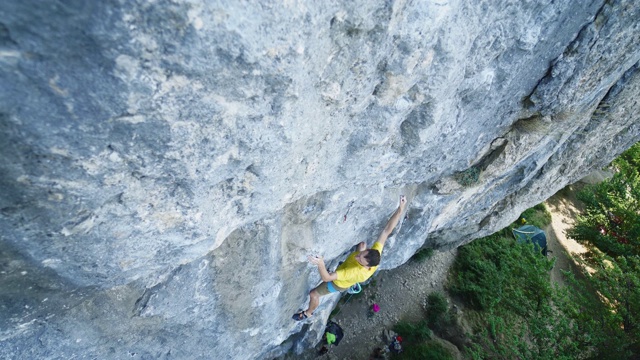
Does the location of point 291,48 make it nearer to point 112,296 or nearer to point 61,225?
point 61,225

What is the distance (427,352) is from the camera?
328 inches

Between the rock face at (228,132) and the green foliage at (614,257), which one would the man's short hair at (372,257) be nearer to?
the rock face at (228,132)

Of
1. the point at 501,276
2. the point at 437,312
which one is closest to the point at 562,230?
the point at 501,276

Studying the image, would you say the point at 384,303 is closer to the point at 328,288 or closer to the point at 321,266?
the point at 328,288

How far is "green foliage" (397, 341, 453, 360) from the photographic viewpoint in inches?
326

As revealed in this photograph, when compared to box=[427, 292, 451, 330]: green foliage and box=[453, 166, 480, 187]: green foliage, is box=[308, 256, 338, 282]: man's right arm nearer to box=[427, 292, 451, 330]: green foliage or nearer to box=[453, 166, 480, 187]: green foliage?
box=[453, 166, 480, 187]: green foliage

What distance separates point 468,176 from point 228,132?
380 cm

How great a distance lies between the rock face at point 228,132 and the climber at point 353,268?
17 centimetres

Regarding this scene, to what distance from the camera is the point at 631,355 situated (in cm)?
781

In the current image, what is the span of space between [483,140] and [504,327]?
5665 millimetres

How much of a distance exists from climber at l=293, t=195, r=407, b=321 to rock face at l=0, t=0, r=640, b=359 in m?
0.17

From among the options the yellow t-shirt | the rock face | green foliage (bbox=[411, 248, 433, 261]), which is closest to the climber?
the yellow t-shirt

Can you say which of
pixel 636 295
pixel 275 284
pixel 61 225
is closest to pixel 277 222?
pixel 275 284

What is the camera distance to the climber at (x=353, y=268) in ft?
14.4
